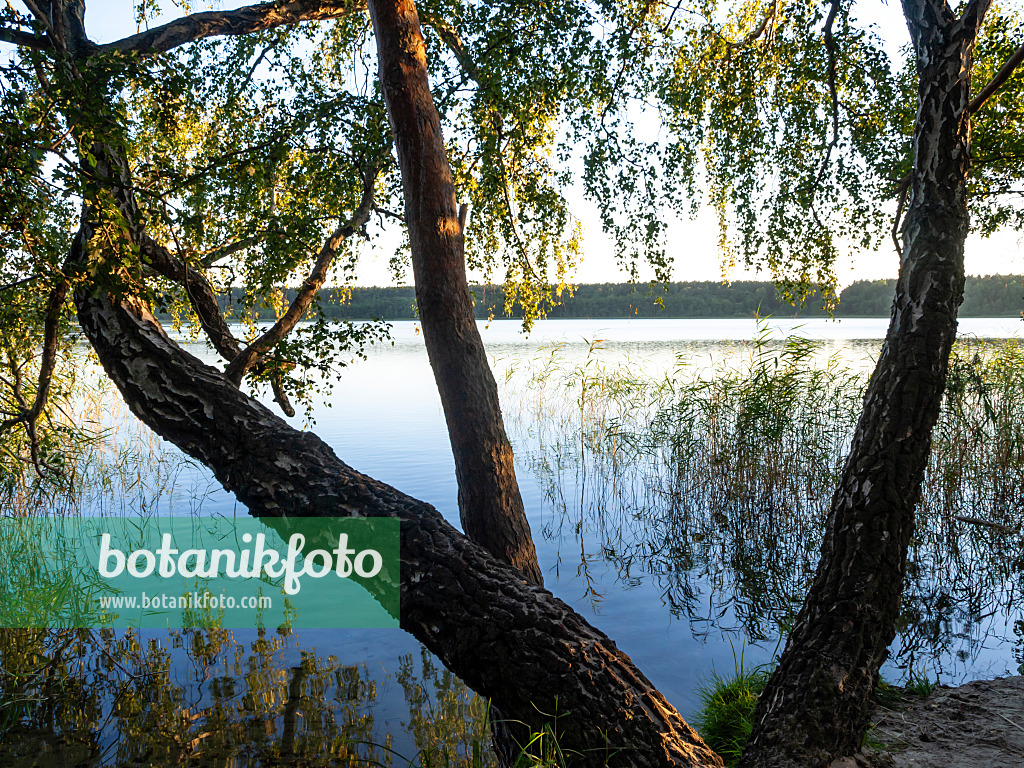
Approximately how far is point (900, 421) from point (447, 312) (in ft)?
6.61

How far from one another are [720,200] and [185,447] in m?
4.37

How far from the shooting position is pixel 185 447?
3.05 metres

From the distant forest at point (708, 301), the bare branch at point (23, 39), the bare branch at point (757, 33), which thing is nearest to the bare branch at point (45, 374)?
the bare branch at point (23, 39)

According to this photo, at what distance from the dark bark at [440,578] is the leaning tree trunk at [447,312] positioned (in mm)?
541

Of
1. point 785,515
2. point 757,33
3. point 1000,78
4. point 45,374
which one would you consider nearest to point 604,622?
point 785,515

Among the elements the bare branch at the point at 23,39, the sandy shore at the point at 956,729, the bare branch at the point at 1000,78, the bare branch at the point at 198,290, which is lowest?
the sandy shore at the point at 956,729

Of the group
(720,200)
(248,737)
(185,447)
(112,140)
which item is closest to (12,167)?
(112,140)

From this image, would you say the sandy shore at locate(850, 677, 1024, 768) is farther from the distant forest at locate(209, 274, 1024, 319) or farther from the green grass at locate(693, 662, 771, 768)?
the distant forest at locate(209, 274, 1024, 319)

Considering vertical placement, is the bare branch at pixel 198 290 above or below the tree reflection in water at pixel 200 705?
above

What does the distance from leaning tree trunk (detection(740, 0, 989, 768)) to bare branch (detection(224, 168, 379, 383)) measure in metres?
3.47

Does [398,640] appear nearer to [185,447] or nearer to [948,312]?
[185,447]

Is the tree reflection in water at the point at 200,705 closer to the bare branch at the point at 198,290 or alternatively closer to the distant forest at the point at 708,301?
the bare branch at the point at 198,290

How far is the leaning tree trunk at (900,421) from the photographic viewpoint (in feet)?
7.84

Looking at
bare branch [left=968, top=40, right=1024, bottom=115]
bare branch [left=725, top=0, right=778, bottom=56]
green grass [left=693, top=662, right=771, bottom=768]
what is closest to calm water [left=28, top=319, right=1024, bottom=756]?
green grass [left=693, top=662, right=771, bottom=768]
